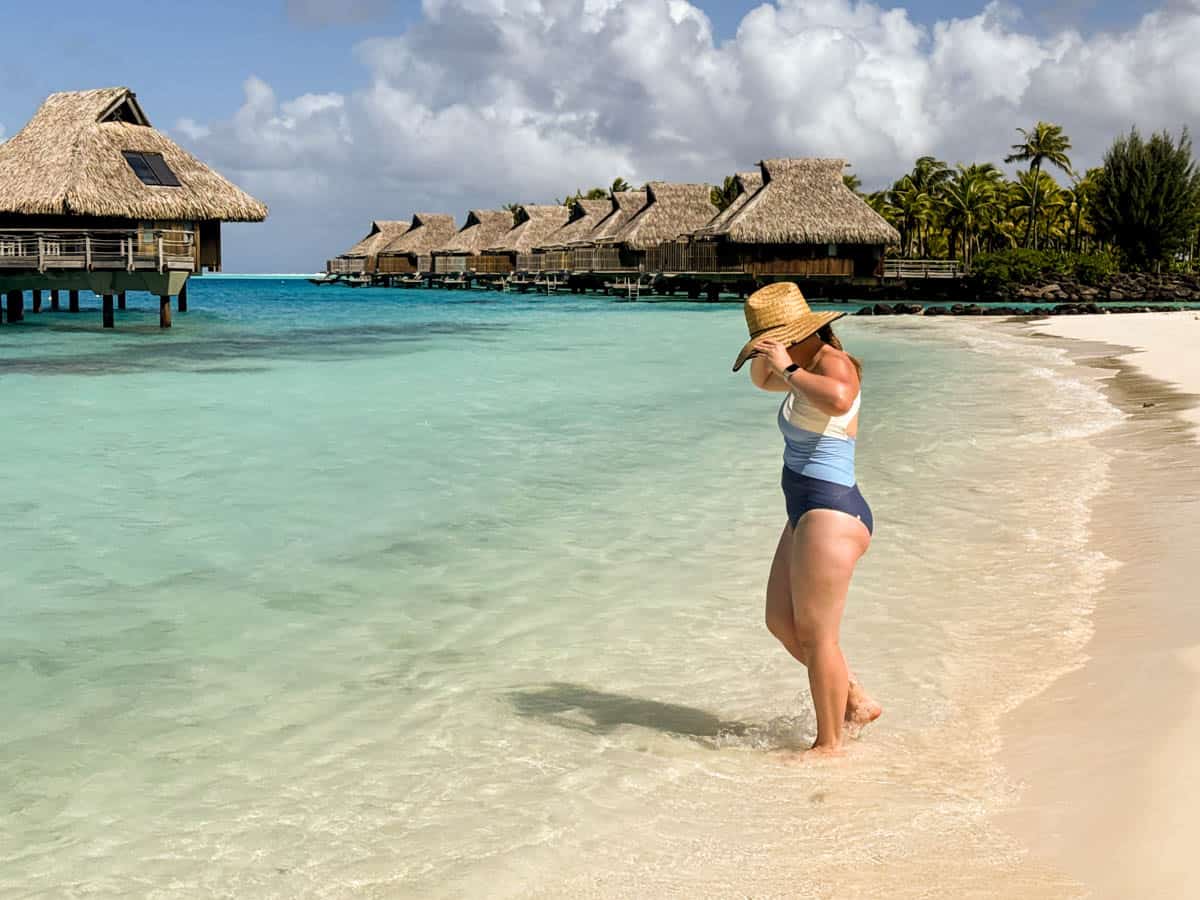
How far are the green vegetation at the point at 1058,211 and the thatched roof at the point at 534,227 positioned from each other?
19.0 metres

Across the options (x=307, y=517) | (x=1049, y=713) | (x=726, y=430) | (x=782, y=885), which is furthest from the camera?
(x=726, y=430)

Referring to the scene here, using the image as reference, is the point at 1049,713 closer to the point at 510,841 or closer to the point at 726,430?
the point at 510,841

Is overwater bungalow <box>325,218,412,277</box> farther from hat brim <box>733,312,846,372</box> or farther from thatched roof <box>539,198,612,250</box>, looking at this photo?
hat brim <box>733,312,846,372</box>

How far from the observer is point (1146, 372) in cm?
1703

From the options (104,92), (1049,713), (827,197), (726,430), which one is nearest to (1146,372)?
(726,430)

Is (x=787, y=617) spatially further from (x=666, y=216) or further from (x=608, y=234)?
(x=608, y=234)

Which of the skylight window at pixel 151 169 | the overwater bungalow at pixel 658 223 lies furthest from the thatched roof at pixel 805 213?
the skylight window at pixel 151 169

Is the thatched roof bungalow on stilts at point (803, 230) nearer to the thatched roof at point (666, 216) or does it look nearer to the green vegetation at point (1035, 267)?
the green vegetation at point (1035, 267)

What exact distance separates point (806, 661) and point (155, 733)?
2.32 meters

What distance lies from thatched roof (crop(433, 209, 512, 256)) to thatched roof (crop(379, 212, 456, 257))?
12.4 feet

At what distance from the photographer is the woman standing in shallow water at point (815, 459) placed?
3.28 meters

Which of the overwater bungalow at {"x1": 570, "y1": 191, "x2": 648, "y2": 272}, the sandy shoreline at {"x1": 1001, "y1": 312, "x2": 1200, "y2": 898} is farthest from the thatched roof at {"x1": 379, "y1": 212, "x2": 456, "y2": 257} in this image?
the sandy shoreline at {"x1": 1001, "y1": 312, "x2": 1200, "y2": 898}

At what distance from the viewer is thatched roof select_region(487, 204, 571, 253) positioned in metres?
72.9

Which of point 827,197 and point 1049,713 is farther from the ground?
point 827,197
